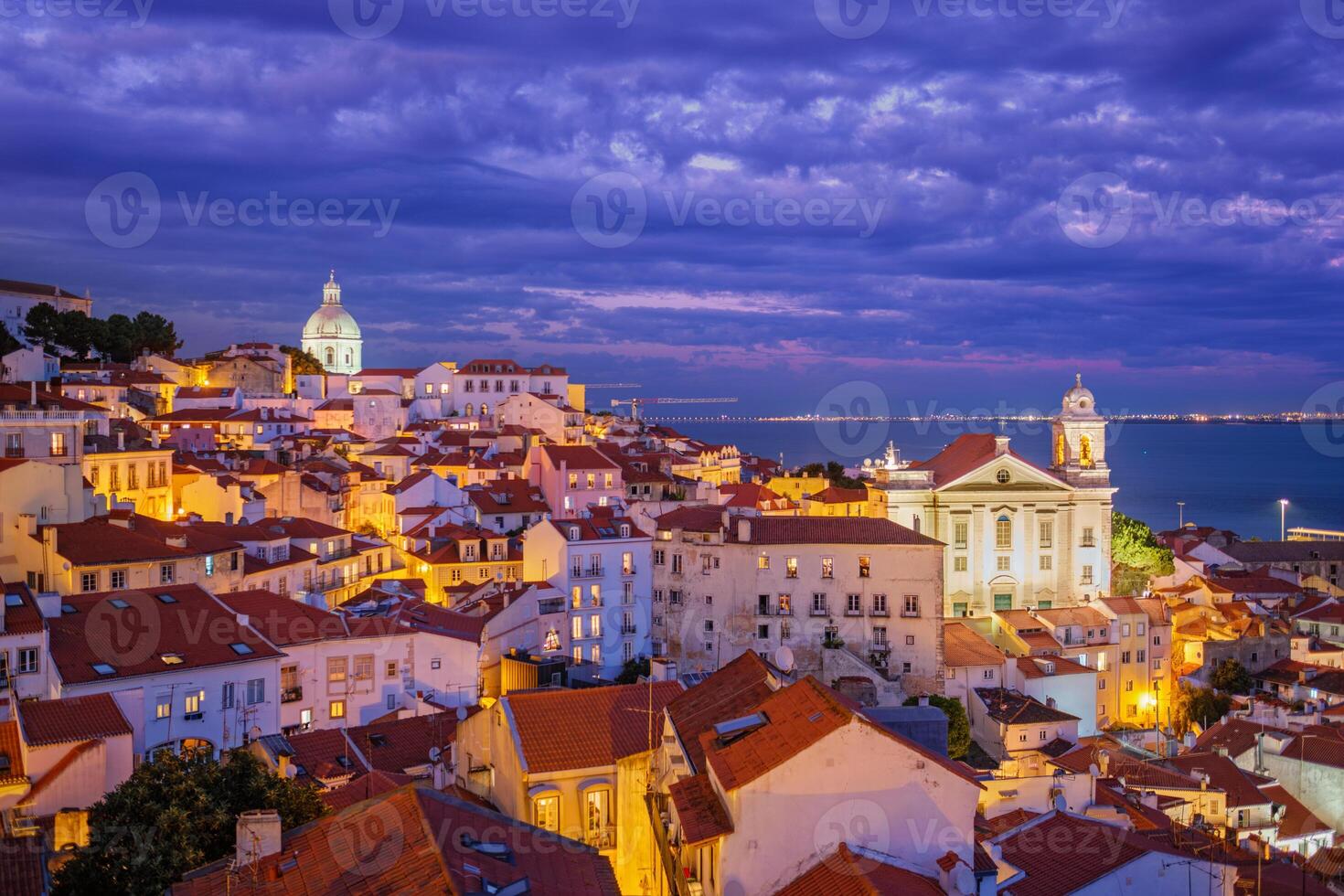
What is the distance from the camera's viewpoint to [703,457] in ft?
251

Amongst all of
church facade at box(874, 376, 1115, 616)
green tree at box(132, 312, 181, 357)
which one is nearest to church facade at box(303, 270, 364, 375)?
green tree at box(132, 312, 181, 357)

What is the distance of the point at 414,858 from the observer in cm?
1055

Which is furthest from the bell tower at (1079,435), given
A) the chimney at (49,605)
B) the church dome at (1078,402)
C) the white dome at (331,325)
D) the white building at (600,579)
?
the white dome at (331,325)

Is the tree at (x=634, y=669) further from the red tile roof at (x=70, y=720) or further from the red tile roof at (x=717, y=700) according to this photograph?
the red tile roof at (x=70, y=720)

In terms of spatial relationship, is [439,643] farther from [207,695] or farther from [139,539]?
[139,539]

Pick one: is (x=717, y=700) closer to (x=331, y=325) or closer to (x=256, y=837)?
(x=256, y=837)

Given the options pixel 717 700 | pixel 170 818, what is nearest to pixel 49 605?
pixel 170 818

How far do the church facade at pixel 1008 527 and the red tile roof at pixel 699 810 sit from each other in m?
36.9

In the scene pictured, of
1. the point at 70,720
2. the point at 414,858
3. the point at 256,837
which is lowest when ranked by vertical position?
the point at 70,720

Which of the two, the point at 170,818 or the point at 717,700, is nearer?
the point at 170,818

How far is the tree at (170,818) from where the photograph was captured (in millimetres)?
11844

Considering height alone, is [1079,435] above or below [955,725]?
above

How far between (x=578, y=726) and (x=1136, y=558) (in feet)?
175

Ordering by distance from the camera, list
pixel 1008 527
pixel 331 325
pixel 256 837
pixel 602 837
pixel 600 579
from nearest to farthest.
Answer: pixel 256 837
pixel 602 837
pixel 600 579
pixel 1008 527
pixel 331 325
